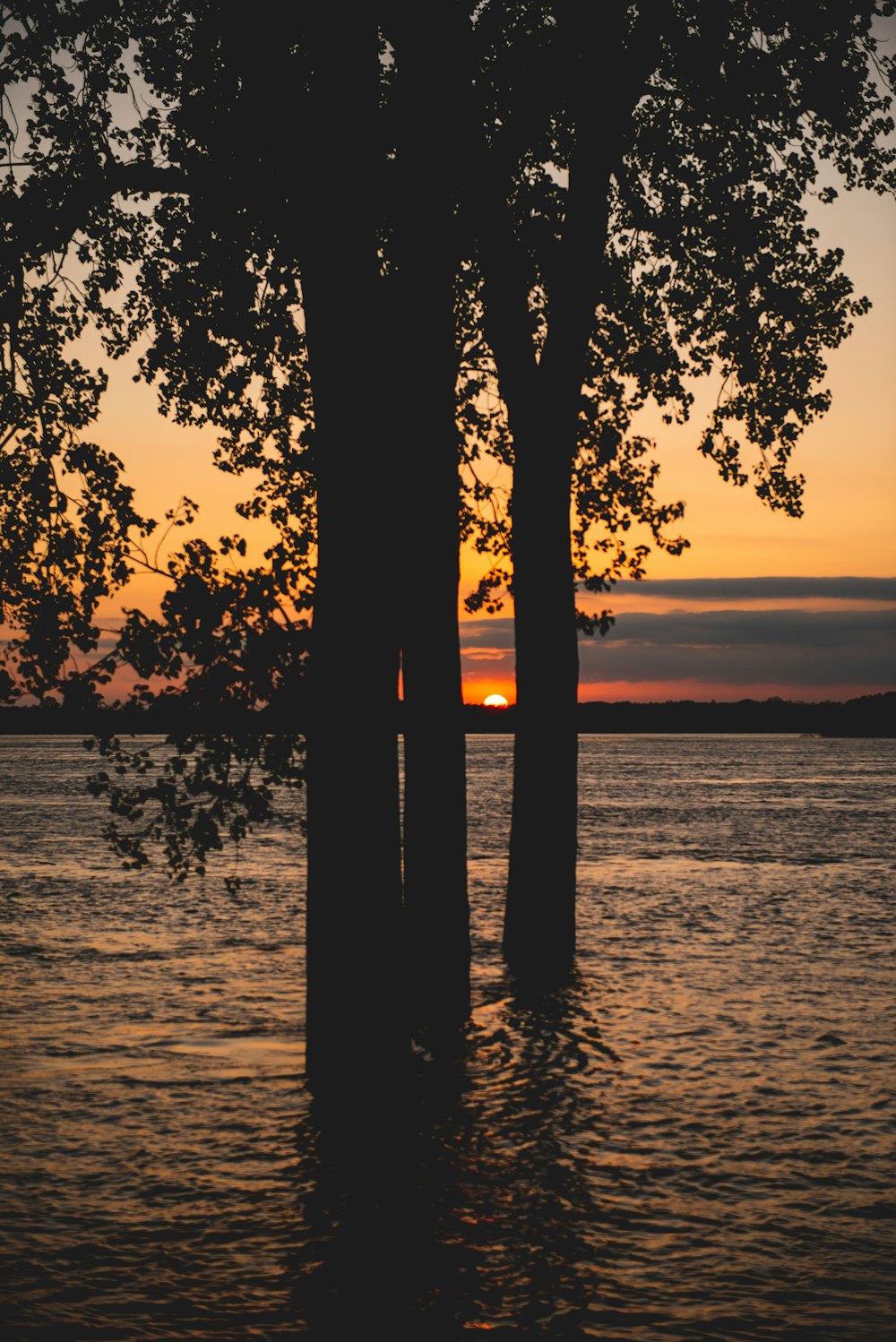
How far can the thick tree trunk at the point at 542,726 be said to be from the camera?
1661 cm

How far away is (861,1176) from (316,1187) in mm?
3550

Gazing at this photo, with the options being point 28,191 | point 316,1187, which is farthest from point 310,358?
point 316,1187

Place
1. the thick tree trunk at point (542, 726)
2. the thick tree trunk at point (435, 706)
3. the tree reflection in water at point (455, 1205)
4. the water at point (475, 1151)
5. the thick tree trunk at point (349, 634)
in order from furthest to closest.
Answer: the thick tree trunk at point (542, 726), the thick tree trunk at point (435, 706), the thick tree trunk at point (349, 634), the water at point (475, 1151), the tree reflection in water at point (455, 1205)

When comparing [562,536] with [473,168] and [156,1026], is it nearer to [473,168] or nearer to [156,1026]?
[473,168]

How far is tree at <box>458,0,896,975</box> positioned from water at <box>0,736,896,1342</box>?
134 inches

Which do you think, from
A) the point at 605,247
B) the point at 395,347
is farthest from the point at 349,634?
the point at 605,247

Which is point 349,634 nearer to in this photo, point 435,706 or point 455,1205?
point 435,706

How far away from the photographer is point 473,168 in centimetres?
1494

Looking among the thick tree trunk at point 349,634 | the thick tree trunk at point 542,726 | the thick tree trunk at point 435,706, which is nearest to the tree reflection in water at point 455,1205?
the thick tree trunk at point 349,634

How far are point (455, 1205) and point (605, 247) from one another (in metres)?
11.9

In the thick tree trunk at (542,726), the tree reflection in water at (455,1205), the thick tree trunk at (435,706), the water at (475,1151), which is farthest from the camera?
the thick tree trunk at (542,726)

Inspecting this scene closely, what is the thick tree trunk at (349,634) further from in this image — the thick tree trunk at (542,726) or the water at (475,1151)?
the thick tree trunk at (542,726)

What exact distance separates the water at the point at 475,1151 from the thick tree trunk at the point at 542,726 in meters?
0.74

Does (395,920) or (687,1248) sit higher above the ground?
(395,920)
